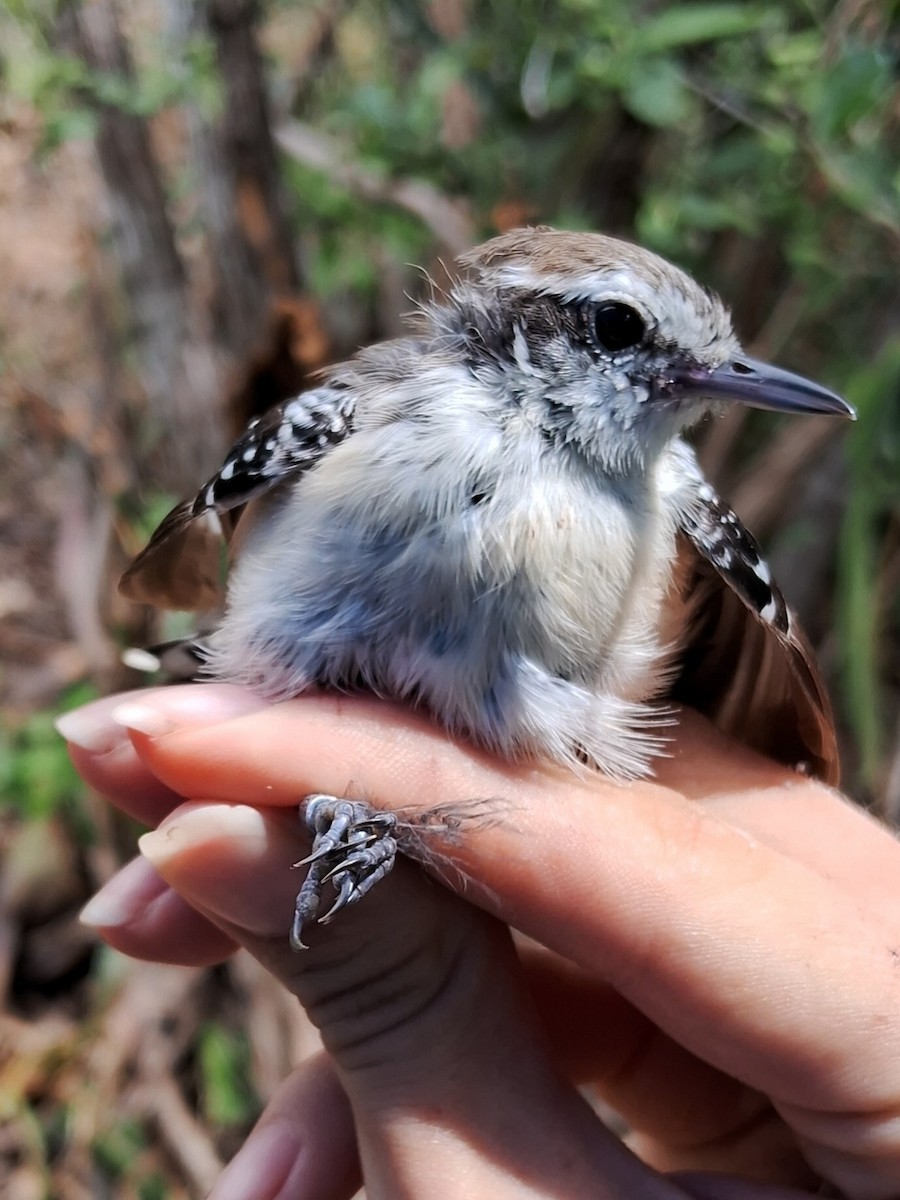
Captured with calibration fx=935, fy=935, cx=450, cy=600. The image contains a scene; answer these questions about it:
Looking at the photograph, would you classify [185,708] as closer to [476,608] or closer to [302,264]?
[476,608]

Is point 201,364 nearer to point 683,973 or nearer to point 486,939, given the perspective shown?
point 486,939

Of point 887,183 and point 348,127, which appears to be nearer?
point 887,183

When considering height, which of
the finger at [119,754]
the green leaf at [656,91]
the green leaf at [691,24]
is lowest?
the finger at [119,754]

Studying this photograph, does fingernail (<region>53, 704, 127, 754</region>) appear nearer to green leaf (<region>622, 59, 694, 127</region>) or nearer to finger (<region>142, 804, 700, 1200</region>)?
finger (<region>142, 804, 700, 1200</region>)

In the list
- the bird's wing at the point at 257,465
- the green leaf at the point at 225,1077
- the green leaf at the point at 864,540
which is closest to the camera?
the bird's wing at the point at 257,465

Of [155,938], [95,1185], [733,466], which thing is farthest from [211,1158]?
[733,466]

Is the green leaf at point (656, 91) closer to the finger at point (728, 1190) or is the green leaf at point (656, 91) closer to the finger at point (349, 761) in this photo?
the finger at point (349, 761)

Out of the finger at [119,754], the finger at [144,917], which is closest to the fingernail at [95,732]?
the finger at [119,754]
